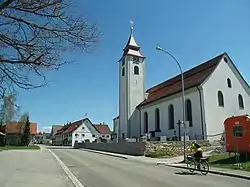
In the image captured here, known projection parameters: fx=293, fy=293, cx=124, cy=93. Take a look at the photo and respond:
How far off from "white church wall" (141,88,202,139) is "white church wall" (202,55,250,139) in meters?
1.21

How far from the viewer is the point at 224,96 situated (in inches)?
1519

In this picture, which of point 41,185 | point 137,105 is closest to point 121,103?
point 137,105

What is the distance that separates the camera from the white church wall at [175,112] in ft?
120

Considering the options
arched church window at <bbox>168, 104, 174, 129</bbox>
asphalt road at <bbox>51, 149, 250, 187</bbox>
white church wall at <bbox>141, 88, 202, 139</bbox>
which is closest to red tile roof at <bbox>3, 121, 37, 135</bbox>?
white church wall at <bbox>141, 88, 202, 139</bbox>

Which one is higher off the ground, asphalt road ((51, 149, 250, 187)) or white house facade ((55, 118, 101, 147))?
white house facade ((55, 118, 101, 147))

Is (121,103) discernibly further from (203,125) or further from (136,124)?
(203,125)

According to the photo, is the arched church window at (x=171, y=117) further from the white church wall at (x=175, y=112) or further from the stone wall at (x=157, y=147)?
the stone wall at (x=157, y=147)

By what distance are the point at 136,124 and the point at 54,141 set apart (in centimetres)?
7350

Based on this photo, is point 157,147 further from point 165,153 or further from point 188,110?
point 188,110

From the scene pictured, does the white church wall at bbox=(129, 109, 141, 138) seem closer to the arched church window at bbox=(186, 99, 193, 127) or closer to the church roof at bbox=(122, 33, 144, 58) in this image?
the church roof at bbox=(122, 33, 144, 58)

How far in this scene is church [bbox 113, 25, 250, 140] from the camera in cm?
3628

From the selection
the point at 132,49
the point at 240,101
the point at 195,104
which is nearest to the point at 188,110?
the point at 195,104

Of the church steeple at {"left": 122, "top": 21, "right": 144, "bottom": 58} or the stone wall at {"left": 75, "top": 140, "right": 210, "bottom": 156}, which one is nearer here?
the stone wall at {"left": 75, "top": 140, "right": 210, "bottom": 156}

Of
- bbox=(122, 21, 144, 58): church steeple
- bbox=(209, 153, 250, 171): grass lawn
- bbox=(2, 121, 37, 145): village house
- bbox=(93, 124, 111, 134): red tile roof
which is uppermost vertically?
bbox=(122, 21, 144, 58): church steeple
